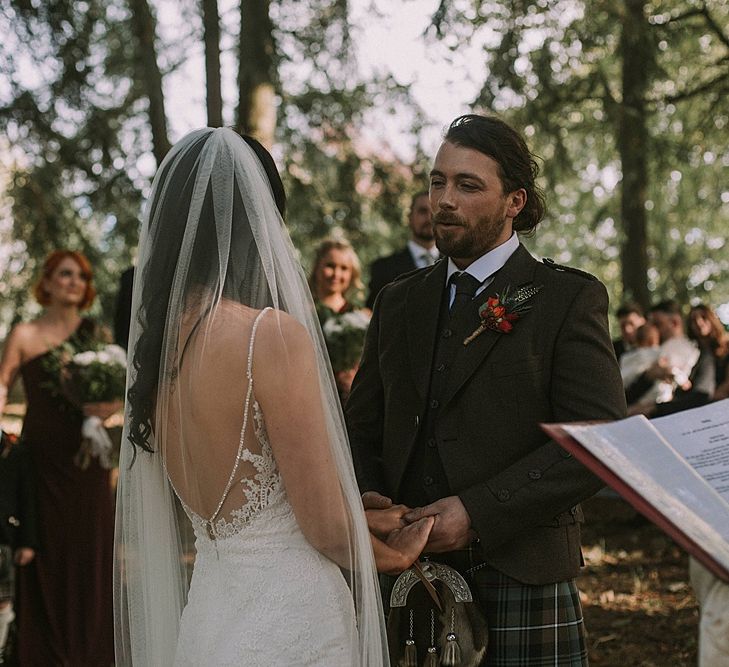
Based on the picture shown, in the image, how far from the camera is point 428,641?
293 cm

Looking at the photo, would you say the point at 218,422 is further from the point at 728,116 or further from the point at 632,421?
the point at 728,116

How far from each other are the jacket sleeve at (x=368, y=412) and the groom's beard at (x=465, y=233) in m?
0.45

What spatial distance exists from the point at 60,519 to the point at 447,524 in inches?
161

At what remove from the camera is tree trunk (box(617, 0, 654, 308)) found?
9.61 meters

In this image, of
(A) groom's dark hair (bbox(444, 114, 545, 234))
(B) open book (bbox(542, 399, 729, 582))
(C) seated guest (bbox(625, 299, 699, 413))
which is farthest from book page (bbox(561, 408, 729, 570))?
(C) seated guest (bbox(625, 299, 699, 413))

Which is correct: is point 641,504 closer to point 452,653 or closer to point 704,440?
point 704,440

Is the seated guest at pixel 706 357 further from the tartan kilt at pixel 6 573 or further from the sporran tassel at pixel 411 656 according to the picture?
the sporran tassel at pixel 411 656

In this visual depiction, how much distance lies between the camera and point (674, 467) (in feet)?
6.09

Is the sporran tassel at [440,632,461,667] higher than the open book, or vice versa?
the open book

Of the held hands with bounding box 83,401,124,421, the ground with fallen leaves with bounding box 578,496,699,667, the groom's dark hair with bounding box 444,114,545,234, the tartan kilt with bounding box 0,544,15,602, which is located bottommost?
the ground with fallen leaves with bounding box 578,496,699,667

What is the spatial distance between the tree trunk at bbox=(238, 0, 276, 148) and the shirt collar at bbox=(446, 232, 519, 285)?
5400mm

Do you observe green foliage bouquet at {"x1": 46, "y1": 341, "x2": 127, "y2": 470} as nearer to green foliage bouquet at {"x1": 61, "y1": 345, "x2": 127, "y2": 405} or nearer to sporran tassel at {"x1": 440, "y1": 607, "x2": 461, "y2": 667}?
green foliage bouquet at {"x1": 61, "y1": 345, "x2": 127, "y2": 405}

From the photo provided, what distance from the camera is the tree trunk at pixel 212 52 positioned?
803 centimetres

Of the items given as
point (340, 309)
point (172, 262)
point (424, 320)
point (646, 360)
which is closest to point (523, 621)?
point (424, 320)
